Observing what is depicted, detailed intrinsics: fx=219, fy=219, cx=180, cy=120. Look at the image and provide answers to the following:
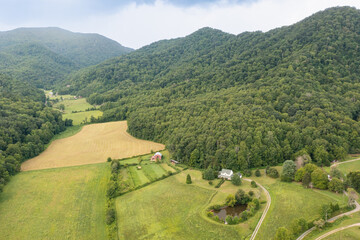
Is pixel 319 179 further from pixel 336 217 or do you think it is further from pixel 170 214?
pixel 170 214

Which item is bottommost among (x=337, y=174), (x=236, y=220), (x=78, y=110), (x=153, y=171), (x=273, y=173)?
(x=236, y=220)

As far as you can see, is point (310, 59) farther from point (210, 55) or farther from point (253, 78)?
point (210, 55)

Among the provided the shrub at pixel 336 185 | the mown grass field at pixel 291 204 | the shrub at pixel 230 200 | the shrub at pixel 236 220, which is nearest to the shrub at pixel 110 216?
the shrub at pixel 236 220

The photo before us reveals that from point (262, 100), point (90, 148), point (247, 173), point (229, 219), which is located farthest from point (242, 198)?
point (90, 148)

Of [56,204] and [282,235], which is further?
[56,204]

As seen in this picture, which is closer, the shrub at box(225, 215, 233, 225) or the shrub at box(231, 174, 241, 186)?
the shrub at box(225, 215, 233, 225)

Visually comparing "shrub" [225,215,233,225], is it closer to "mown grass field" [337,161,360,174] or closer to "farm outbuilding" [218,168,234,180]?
"farm outbuilding" [218,168,234,180]

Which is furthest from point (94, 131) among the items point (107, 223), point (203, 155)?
point (107, 223)

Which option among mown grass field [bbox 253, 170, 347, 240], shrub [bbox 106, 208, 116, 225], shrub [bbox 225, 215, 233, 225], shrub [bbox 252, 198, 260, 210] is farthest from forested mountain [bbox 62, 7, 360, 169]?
→ shrub [bbox 106, 208, 116, 225]
